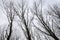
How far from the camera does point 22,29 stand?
4.84ft

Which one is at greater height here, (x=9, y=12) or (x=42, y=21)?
(x=9, y=12)

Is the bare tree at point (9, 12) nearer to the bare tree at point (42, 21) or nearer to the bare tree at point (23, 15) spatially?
the bare tree at point (23, 15)

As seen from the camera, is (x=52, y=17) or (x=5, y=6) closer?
(x=52, y=17)

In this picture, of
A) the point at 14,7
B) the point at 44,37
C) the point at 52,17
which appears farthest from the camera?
the point at 14,7

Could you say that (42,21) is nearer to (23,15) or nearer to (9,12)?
(23,15)

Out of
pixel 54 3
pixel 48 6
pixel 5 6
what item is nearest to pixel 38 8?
pixel 48 6

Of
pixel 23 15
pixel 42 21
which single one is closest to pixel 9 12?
pixel 23 15

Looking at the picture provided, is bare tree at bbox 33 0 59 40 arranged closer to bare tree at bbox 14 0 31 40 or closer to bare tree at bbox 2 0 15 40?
bare tree at bbox 14 0 31 40

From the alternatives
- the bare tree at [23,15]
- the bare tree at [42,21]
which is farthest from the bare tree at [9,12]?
the bare tree at [42,21]

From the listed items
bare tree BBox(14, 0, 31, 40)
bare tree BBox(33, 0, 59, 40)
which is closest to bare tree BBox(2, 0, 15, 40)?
bare tree BBox(14, 0, 31, 40)

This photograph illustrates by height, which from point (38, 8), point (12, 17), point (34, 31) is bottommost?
point (34, 31)

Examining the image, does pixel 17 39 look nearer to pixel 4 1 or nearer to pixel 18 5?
pixel 18 5

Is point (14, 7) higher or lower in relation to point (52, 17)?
higher

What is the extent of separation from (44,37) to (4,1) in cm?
93
